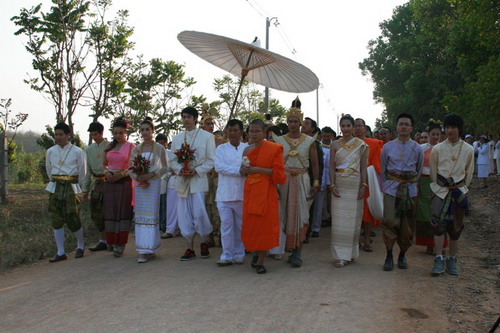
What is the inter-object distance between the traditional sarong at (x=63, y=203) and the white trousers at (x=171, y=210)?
2334 mm

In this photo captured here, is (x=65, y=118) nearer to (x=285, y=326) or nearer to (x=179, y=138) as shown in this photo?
(x=179, y=138)

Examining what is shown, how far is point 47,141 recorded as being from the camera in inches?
612

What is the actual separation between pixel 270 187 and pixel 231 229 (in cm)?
90

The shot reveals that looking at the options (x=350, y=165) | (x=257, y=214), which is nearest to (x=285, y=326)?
(x=257, y=214)

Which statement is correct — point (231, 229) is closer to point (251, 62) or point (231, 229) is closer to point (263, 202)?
point (263, 202)

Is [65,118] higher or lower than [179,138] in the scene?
higher

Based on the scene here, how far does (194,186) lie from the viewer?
7371mm

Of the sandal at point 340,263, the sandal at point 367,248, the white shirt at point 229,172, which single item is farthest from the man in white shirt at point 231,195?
the sandal at point 367,248

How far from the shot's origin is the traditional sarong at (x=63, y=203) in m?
7.70

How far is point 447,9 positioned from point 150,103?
19.9 metres

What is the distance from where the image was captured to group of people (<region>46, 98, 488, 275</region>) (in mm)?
6383

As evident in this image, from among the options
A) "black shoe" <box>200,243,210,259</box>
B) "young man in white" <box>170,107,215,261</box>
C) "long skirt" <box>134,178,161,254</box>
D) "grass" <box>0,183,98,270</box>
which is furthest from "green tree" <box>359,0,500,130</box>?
"grass" <box>0,183,98,270</box>

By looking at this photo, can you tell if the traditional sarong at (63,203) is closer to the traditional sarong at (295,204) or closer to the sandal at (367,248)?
the traditional sarong at (295,204)

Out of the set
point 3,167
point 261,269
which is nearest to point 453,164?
point 261,269
